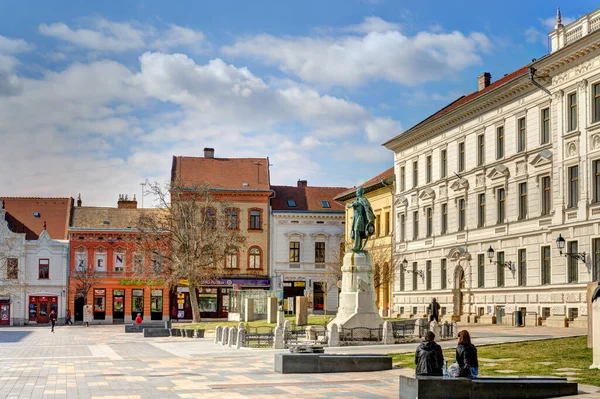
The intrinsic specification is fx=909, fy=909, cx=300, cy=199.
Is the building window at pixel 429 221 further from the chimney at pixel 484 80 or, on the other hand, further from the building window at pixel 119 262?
the building window at pixel 119 262

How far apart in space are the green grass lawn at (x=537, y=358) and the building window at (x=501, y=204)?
20.3 m

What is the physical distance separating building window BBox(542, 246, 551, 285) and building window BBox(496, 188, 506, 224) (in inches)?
198

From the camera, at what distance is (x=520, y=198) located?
47.2 meters

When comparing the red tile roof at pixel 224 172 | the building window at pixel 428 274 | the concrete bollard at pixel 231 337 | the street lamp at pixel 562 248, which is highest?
the red tile roof at pixel 224 172

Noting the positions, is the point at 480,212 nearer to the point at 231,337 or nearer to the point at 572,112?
the point at 572,112

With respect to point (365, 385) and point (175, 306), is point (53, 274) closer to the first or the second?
point (175, 306)

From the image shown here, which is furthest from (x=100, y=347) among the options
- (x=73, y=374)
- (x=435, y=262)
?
(x=435, y=262)

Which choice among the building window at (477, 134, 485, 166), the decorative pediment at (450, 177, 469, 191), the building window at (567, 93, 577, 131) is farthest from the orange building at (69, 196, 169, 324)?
the building window at (567, 93, 577, 131)

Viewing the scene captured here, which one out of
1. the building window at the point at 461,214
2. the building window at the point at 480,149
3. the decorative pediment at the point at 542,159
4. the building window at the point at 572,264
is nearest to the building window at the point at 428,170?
the building window at the point at 461,214

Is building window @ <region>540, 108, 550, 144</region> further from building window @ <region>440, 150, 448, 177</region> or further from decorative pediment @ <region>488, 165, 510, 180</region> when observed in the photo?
building window @ <region>440, 150, 448, 177</region>

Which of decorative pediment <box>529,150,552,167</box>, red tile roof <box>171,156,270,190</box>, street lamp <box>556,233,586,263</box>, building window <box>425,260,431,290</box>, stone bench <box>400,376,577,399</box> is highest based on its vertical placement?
red tile roof <box>171,156,270,190</box>

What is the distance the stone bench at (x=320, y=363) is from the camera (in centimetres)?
2273

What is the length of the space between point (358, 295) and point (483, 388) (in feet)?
57.3

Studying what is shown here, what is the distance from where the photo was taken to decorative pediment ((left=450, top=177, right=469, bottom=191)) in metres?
53.1
